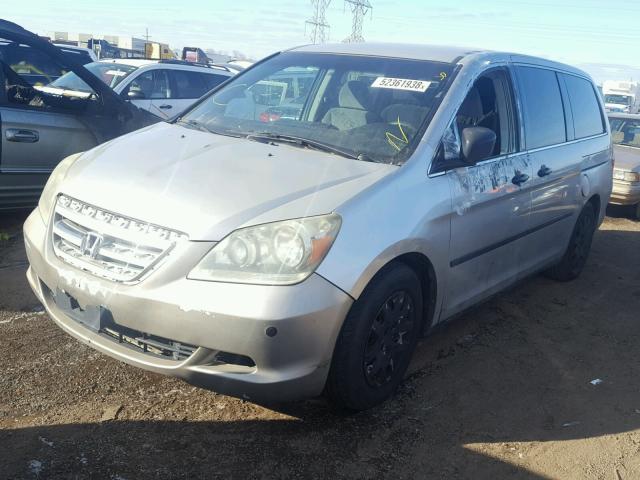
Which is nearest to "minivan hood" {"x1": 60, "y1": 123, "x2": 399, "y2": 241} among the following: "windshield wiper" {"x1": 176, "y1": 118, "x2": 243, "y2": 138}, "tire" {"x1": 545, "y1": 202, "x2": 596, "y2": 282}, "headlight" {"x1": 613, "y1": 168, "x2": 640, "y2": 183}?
"windshield wiper" {"x1": 176, "y1": 118, "x2": 243, "y2": 138}

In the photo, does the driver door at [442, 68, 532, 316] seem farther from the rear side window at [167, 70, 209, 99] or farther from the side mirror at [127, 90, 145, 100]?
the rear side window at [167, 70, 209, 99]

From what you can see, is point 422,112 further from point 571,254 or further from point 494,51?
point 571,254

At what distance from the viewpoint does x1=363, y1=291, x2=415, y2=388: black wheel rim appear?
299cm

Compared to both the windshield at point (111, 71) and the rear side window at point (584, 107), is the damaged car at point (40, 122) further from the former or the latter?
the rear side window at point (584, 107)

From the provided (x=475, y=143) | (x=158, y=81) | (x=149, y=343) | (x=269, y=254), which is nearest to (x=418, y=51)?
(x=475, y=143)

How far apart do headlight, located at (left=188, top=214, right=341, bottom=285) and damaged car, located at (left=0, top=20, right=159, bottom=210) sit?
11.7 feet

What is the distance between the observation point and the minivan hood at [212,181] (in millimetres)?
2701

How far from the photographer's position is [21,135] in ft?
17.7

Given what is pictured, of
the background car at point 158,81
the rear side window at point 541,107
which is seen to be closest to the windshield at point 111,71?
the background car at point 158,81

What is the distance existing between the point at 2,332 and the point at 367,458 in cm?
230

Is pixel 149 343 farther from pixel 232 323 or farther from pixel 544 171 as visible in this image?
pixel 544 171

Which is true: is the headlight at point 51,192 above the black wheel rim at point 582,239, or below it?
above

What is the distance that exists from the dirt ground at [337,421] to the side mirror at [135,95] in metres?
5.27

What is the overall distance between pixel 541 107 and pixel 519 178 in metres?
0.84
